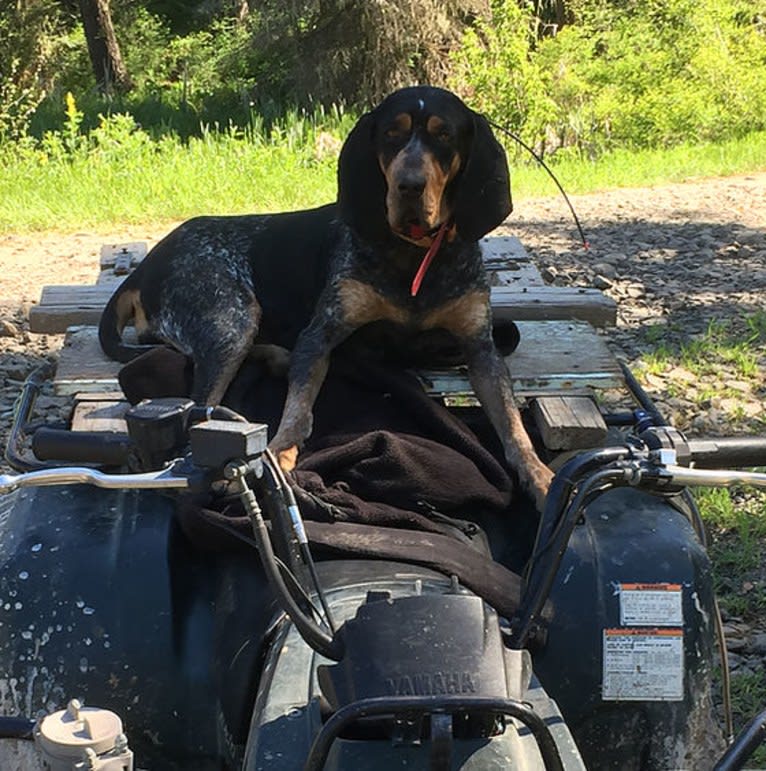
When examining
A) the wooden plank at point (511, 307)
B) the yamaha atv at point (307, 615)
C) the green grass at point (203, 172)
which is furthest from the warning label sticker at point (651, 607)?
the green grass at point (203, 172)

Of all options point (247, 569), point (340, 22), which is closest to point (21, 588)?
point (247, 569)

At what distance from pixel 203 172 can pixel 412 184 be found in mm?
7763

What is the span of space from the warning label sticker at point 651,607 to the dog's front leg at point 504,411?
1.71 feet

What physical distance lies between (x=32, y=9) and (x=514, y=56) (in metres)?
14.7

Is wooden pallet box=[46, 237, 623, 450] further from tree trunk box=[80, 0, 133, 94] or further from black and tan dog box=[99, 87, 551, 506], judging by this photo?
tree trunk box=[80, 0, 133, 94]

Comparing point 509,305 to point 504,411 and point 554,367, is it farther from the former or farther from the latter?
point 504,411

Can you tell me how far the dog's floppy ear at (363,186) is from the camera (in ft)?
11.4

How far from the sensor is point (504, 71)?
13.8 metres

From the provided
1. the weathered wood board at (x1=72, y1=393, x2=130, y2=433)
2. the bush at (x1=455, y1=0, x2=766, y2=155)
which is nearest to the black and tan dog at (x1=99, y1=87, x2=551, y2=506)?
the weathered wood board at (x1=72, y1=393, x2=130, y2=433)

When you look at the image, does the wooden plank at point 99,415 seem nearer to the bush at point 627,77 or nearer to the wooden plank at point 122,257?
the wooden plank at point 122,257

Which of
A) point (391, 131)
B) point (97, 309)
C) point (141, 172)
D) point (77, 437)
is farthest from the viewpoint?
point (141, 172)

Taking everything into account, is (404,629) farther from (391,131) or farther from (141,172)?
(141,172)

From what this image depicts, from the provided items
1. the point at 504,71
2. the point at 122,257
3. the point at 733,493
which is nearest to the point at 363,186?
the point at 122,257

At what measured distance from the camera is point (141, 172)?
35.4 feet
